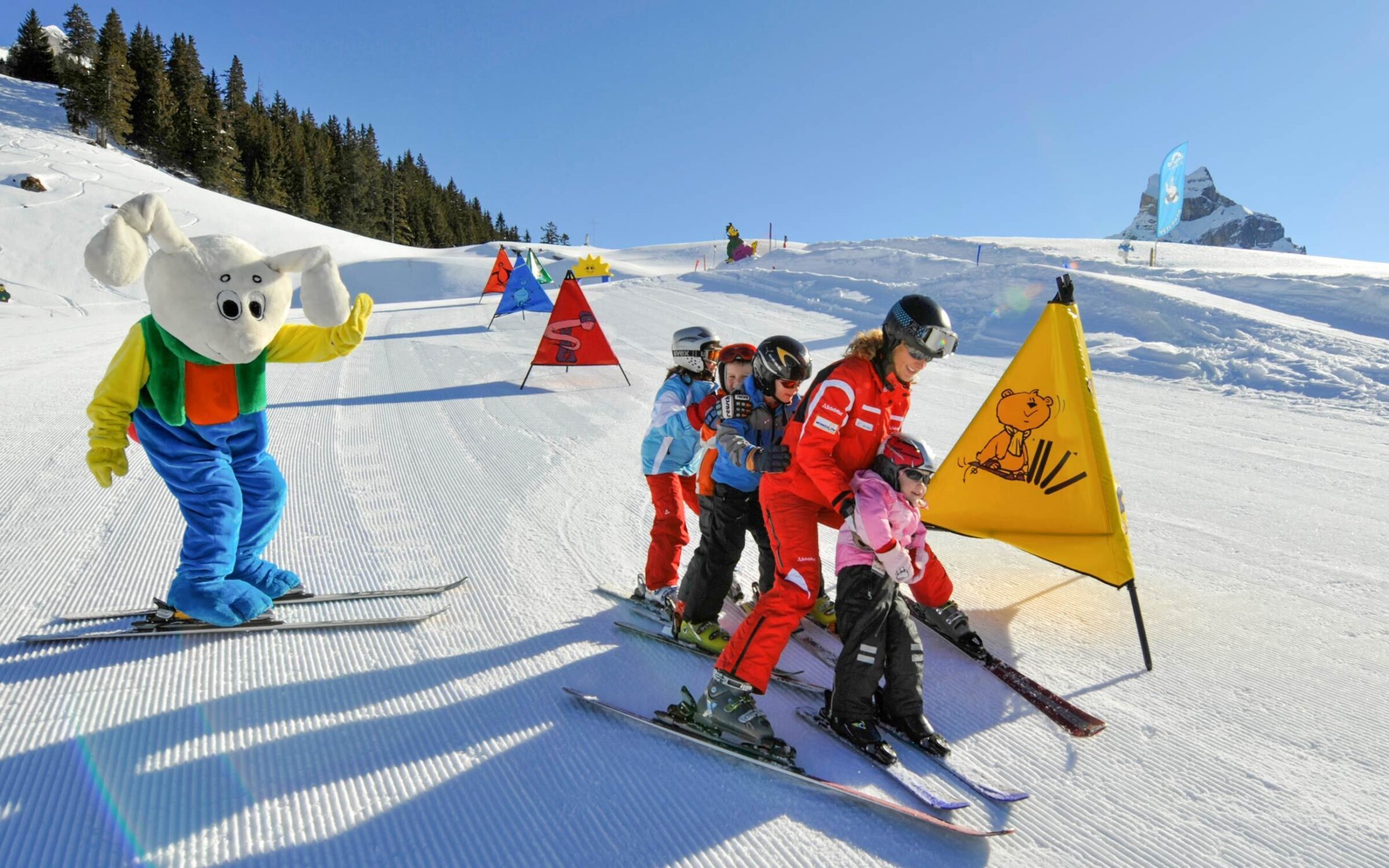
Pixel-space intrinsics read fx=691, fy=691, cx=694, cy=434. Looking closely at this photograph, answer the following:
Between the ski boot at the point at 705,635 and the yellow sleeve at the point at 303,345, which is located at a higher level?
the yellow sleeve at the point at 303,345

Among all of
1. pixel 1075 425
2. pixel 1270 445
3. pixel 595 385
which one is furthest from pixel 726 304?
pixel 1075 425

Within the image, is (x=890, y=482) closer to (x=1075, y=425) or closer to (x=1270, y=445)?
(x=1075, y=425)

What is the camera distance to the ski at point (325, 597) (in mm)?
3404

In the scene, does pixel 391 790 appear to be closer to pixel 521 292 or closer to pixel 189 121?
pixel 521 292

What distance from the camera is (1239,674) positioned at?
131 inches

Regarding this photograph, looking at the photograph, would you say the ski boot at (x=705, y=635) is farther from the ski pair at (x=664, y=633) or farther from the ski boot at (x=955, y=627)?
the ski boot at (x=955, y=627)

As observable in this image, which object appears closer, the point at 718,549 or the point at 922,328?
the point at 922,328

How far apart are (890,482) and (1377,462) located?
6614mm

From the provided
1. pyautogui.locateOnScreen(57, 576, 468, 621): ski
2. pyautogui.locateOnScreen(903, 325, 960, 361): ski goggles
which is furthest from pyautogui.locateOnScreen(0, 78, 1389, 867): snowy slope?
pyautogui.locateOnScreen(903, 325, 960, 361): ski goggles

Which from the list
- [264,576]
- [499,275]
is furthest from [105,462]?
[499,275]

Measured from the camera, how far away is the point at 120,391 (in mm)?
2998

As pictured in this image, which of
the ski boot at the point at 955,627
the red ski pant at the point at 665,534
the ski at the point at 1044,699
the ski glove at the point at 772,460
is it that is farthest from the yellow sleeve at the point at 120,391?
the ski at the point at 1044,699

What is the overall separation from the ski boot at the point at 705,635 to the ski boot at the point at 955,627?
3.65 feet

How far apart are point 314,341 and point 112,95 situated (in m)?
67.0
